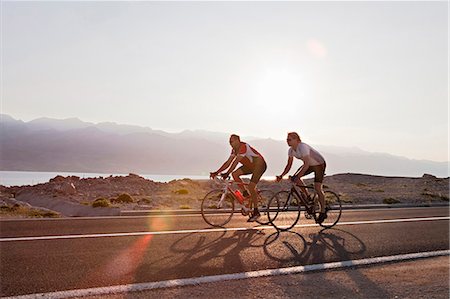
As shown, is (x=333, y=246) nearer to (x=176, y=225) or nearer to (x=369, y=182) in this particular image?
(x=176, y=225)

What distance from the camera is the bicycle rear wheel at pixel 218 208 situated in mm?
11539

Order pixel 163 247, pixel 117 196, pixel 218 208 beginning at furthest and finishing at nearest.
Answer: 1. pixel 117 196
2. pixel 218 208
3. pixel 163 247

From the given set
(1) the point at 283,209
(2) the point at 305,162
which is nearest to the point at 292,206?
(1) the point at 283,209

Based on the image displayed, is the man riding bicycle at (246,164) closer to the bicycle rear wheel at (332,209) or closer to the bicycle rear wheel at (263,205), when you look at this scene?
the bicycle rear wheel at (263,205)

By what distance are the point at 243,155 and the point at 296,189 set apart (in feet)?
5.29

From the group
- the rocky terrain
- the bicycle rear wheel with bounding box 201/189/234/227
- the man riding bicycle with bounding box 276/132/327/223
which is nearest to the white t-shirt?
the man riding bicycle with bounding box 276/132/327/223

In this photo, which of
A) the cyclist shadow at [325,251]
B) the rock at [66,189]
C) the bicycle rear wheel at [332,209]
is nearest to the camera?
the cyclist shadow at [325,251]

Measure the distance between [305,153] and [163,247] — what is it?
4.43m

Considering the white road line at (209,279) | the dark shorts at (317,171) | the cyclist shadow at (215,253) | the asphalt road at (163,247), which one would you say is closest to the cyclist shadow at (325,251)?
the asphalt road at (163,247)

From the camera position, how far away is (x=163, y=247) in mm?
8336

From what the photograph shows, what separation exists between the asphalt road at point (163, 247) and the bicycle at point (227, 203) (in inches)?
12.0

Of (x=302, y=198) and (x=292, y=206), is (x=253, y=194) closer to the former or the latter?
(x=292, y=206)

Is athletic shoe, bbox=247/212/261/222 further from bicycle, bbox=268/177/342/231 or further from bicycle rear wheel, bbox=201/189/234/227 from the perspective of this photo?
bicycle rear wheel, bbox=201/189/234/227

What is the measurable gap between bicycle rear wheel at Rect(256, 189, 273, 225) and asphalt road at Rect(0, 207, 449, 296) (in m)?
0.41
